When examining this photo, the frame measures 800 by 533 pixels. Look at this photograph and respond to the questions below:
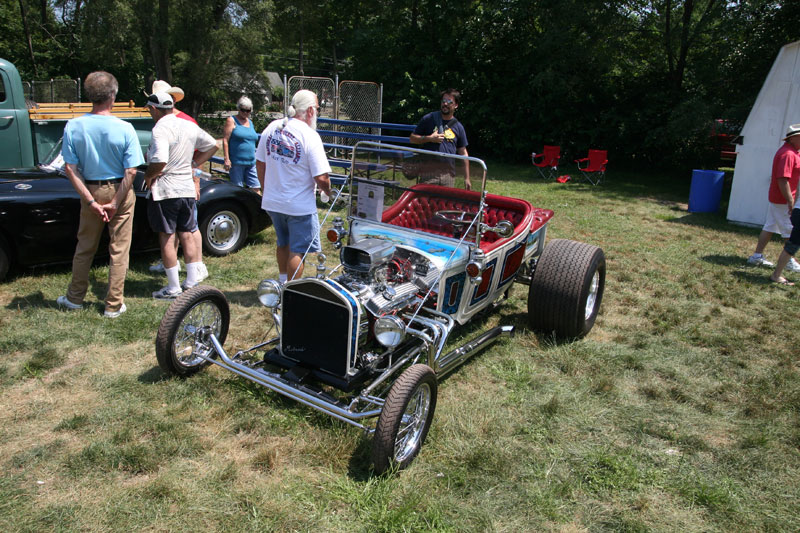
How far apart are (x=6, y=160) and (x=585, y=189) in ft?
36.7

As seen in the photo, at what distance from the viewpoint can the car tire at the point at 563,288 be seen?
186 inches

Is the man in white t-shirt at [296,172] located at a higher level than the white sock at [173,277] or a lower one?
higher

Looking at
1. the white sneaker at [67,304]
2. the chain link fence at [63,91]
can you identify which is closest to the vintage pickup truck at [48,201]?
the white sneaker at [67,304]

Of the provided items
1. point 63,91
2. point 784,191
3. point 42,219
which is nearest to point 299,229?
point 42,219

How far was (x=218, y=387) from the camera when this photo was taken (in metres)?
3.83

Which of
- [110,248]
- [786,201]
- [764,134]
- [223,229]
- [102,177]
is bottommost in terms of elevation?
[223,229]

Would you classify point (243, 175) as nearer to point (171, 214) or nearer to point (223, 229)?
point (223, 229)

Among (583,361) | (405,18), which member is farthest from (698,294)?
(405,18)

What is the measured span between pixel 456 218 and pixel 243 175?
4.53 meters

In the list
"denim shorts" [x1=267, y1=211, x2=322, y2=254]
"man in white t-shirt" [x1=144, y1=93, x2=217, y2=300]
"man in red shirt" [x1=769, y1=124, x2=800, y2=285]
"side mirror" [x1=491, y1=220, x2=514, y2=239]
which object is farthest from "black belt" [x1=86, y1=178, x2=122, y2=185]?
"man in red shirt" [x1=769, y1=124, x2=800, y2=285]

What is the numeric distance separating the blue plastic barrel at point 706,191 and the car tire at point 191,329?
32.2 ft

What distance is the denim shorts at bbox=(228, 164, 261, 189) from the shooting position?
8062 mm

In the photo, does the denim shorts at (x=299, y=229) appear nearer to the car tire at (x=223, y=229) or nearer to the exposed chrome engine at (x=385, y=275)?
the exposed chrome engine at (x=385, y=275)

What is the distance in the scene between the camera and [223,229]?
6.82 meters
